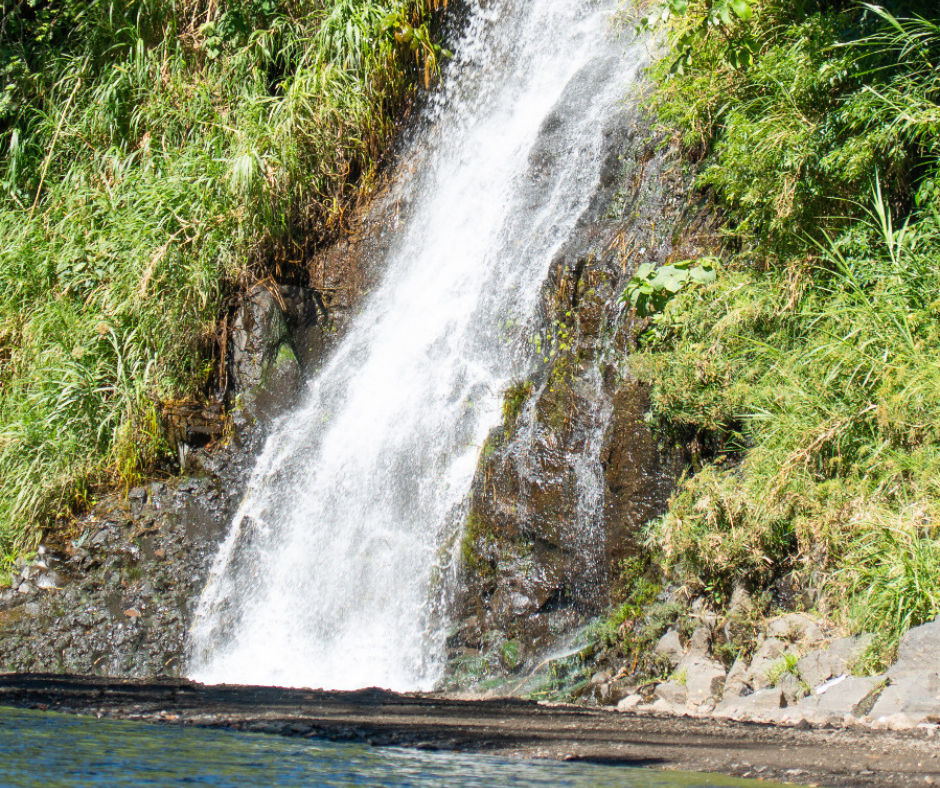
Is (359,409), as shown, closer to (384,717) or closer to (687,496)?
(687,496)

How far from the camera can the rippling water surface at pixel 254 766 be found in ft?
8.05

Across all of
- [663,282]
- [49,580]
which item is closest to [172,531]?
[49,580]

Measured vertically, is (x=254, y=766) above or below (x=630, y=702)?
above

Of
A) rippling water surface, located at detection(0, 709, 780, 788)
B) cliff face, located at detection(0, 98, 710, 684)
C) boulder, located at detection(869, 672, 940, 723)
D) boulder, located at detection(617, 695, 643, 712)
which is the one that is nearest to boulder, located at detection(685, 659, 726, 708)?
boulder, located at detection(617, 695, 643, 712)

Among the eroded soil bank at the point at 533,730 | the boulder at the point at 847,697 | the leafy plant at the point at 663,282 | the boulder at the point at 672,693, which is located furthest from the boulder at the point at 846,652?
the leafy plant at the point at 663,282

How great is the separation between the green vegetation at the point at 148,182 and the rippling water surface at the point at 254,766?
4901 millimetres

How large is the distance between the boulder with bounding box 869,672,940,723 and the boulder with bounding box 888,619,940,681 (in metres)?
0.04

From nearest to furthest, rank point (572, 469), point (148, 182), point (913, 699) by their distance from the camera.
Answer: point (913, 699) → point (572, 469) → point (148, 182)

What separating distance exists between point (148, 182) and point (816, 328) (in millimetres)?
6337

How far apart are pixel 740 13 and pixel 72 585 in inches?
247

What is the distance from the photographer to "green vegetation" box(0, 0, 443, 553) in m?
7.96

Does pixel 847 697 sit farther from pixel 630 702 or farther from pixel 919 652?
pixel 630 702

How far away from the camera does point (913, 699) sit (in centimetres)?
369

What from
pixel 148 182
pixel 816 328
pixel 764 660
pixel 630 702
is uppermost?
pixel 148 182
